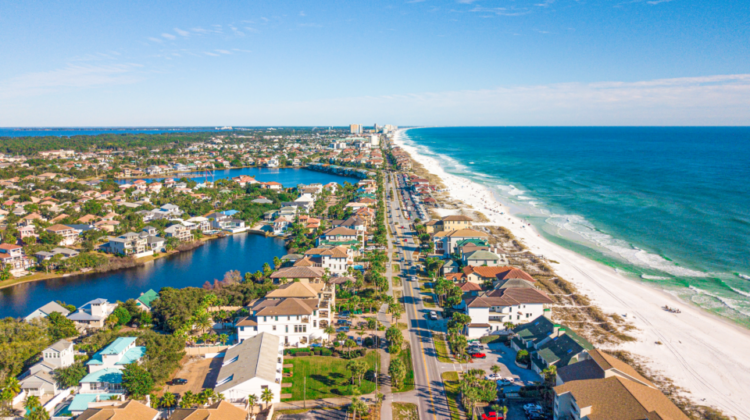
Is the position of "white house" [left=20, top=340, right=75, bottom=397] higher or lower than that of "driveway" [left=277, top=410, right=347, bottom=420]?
higher

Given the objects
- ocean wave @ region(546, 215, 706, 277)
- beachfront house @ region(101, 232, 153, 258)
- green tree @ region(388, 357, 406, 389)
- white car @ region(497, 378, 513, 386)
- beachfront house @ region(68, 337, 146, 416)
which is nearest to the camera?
beachfront house @ region(68, 337, 146, 416)

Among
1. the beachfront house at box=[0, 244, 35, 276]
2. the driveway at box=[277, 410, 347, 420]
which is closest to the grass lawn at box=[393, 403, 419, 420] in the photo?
the driveway at box=[277, 410, 347, 420]

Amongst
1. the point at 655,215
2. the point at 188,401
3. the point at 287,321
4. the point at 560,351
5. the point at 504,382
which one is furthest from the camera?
the point at 655,215

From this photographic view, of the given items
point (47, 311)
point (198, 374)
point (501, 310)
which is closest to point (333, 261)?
point (501, 310)

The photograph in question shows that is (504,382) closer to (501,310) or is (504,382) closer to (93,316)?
(501,310)

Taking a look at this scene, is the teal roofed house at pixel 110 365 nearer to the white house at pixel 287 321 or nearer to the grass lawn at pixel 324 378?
the white house at pixel 287 321

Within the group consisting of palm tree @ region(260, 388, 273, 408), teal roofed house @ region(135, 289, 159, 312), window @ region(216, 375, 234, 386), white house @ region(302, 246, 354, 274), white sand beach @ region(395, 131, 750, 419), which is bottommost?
white sand beach @ region(395, 131, 750, 419)

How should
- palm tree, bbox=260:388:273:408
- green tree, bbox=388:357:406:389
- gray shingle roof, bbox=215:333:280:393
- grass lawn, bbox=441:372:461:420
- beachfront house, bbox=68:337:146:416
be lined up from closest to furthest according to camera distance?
palm tree, bbox=260:388:273:408
grass lawn, bbox=441:372:461:420
beachfront house, bbox=68:337:146:416
gray shingle roof, bbox=215:333:280:393
green tree, bbox=388:357:406:389

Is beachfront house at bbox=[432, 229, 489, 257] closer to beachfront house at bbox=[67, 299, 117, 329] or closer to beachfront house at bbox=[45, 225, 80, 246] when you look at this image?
beachfront house at bbox=[67, 299, 117, 329]

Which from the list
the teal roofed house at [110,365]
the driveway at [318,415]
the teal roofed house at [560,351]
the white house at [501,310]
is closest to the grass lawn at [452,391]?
the teal roofed house at [560,351]
